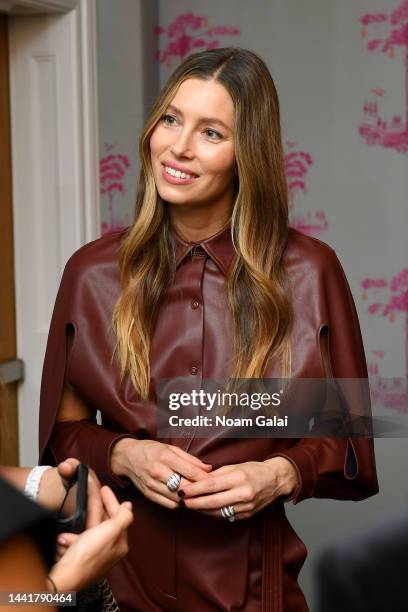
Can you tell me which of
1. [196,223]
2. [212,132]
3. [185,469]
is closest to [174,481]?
[185,469]

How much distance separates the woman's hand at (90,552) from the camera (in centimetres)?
109

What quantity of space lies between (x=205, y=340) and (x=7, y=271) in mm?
1509

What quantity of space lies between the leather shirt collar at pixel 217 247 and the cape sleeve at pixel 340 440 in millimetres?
175

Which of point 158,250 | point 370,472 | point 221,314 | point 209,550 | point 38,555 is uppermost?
point 158,250

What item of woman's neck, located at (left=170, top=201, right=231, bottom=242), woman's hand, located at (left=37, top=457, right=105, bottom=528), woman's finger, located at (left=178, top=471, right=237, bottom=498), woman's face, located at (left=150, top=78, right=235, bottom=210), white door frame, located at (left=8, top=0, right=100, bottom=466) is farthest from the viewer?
white door frame, located at (left=8, top=0, right=100, bottom=466)

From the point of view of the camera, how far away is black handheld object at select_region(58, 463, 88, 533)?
1.18m

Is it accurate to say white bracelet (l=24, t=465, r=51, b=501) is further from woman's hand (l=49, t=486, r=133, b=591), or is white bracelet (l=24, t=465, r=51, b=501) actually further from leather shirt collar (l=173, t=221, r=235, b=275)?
leather shirt collar (l=173, t=221, r=235, b=275)

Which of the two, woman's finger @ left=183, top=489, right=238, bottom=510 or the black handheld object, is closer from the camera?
the black handheld object

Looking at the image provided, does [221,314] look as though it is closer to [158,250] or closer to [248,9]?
[158,250]

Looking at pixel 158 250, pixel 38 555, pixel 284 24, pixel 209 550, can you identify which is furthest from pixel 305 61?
pixel 38 555

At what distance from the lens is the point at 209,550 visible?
5.50 feet

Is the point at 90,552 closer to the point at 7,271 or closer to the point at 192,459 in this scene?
the point at 192,459

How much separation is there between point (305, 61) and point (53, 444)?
222 cm

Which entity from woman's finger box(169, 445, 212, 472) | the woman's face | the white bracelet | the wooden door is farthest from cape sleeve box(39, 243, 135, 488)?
the wooden door
